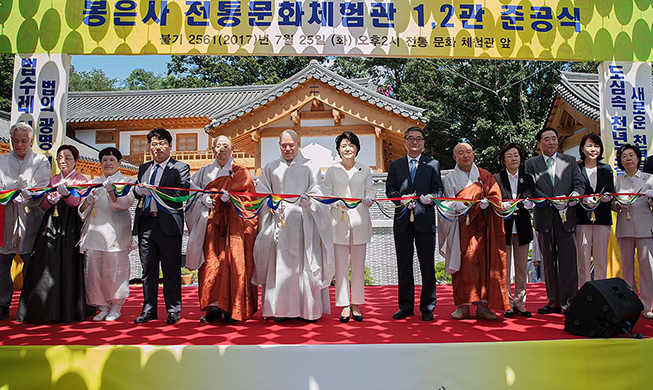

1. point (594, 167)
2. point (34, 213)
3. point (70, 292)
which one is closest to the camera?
point (70, 292)

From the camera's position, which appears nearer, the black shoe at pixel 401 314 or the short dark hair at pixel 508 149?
the black shoe at pixel 401 314

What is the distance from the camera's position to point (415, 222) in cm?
453

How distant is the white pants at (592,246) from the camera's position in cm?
488

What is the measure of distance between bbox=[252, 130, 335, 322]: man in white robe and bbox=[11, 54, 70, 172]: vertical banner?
284cm

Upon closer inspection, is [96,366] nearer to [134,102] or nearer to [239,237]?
[239,237]

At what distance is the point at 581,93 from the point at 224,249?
11.6 metres

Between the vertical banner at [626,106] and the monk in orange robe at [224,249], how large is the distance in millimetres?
4543

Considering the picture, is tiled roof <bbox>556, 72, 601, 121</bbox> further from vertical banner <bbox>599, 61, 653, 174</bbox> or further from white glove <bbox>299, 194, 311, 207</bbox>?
white glove <bbox>299, 194, 311, 207</bbox>

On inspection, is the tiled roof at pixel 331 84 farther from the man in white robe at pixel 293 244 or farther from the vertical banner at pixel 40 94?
the man in white robe at pixel 293 244

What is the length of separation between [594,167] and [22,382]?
5475 millimetres

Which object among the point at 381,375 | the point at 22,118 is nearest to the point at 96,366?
the point at 381,375

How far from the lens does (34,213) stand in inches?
183

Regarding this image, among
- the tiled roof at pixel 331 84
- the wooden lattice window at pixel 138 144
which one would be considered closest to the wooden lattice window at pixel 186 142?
the wooden lattice window at pixel 138 144

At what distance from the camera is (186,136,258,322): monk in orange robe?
14.0 ft
